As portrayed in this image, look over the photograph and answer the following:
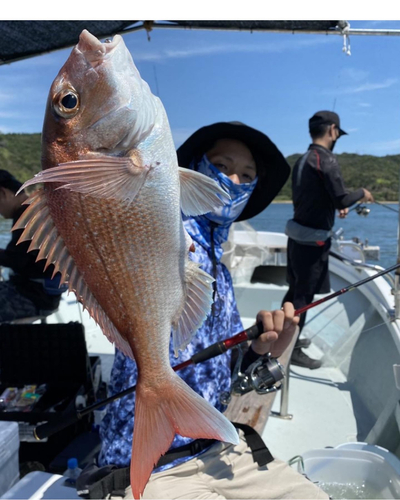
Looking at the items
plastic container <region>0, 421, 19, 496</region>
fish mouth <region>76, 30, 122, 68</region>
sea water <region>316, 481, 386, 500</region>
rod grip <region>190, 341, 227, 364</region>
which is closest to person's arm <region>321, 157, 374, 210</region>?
sea water <region>316, 481, 386, 500</region>

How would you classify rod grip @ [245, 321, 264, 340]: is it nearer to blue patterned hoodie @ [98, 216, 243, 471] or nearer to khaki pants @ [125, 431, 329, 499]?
blue patterned hoodie @ [98, 216, 243, 471]

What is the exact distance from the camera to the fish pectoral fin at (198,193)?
0.99 m

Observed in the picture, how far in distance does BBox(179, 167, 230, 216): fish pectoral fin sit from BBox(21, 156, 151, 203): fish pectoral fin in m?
0.13

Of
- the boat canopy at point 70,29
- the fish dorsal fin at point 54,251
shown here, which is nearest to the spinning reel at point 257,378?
the fish dorsal fin at point 54,251

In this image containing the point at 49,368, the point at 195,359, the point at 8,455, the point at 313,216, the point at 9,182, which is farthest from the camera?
the point at 313,216

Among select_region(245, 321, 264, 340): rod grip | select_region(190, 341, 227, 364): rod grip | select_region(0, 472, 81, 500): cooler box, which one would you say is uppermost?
select_region(245, 321, 264, 340): rod grip

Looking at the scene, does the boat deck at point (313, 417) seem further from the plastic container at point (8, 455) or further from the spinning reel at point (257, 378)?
the plastic container at point (8, 455)

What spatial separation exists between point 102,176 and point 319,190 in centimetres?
351

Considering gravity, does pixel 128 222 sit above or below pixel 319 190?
below

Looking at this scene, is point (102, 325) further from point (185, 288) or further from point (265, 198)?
point (265, 198)

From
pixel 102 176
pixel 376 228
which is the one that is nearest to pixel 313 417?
pixel 102 176

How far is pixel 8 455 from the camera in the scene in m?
1.90

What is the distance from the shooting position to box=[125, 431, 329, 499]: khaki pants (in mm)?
1506

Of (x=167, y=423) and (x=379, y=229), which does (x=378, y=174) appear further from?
(x=379, y=229)
